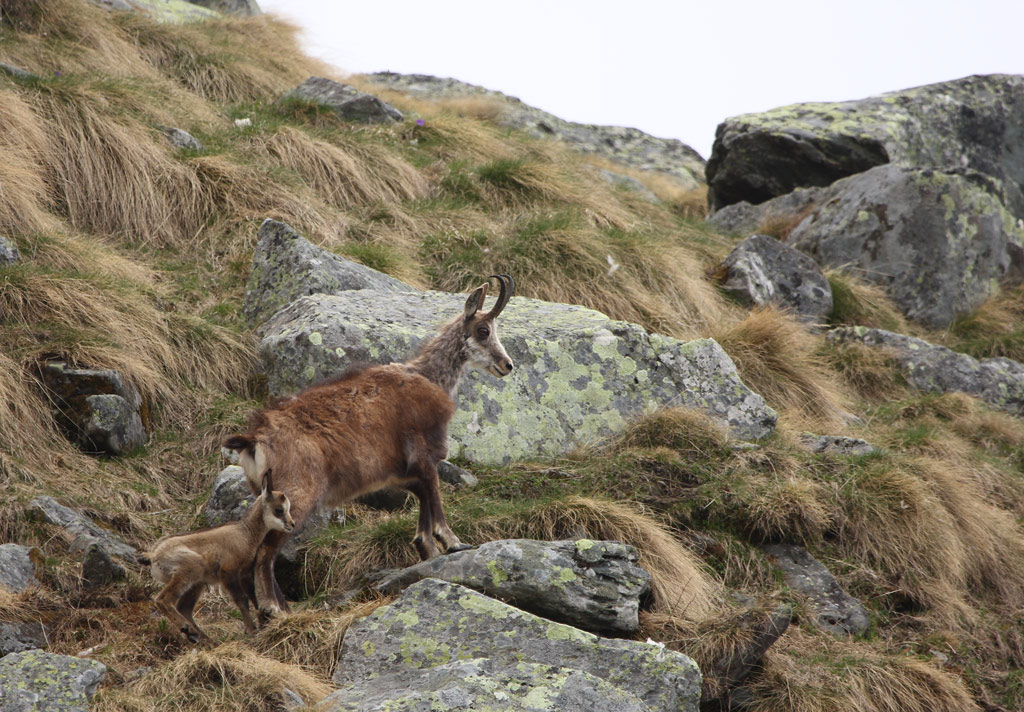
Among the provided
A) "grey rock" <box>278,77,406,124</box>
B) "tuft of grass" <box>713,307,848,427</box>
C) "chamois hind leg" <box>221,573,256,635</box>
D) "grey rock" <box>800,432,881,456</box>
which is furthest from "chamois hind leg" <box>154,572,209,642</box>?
"grey rock" <box>278,77,406,124</box>

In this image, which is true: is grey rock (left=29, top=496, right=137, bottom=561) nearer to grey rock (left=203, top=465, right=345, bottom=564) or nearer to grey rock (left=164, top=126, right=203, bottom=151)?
grey rock (left=203, top=465, right=345, bottom=564)

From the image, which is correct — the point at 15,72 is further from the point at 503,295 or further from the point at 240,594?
the point at 240,594

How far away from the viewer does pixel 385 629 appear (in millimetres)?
4840

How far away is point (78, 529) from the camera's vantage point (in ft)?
18.9

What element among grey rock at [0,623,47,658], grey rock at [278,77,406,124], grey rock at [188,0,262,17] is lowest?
grey rock at [0,623,47,658]

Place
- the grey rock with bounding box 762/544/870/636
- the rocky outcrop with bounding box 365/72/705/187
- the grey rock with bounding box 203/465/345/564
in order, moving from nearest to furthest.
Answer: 1. the grey rock with bounding box 203/465/345/564
2. the grey rock with bounding box 762/544/870/636
3. the rocky outcrop with bounding box 365/72/705/187

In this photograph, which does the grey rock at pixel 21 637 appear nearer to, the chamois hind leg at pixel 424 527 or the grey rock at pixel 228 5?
the chamois hind leg at pixel 424 527

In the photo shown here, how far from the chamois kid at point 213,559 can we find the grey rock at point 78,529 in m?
0.93

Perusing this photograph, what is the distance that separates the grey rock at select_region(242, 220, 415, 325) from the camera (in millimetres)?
8164

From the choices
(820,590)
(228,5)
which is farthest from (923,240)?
(228,5)

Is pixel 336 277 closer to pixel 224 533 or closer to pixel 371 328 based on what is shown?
pixel 371 328

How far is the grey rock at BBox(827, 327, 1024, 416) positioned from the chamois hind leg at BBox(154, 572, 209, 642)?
7.82 meters

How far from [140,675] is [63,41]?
32.0 ft

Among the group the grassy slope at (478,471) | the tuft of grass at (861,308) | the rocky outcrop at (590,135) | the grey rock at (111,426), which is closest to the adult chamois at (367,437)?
the grassy slope at (478,471)
